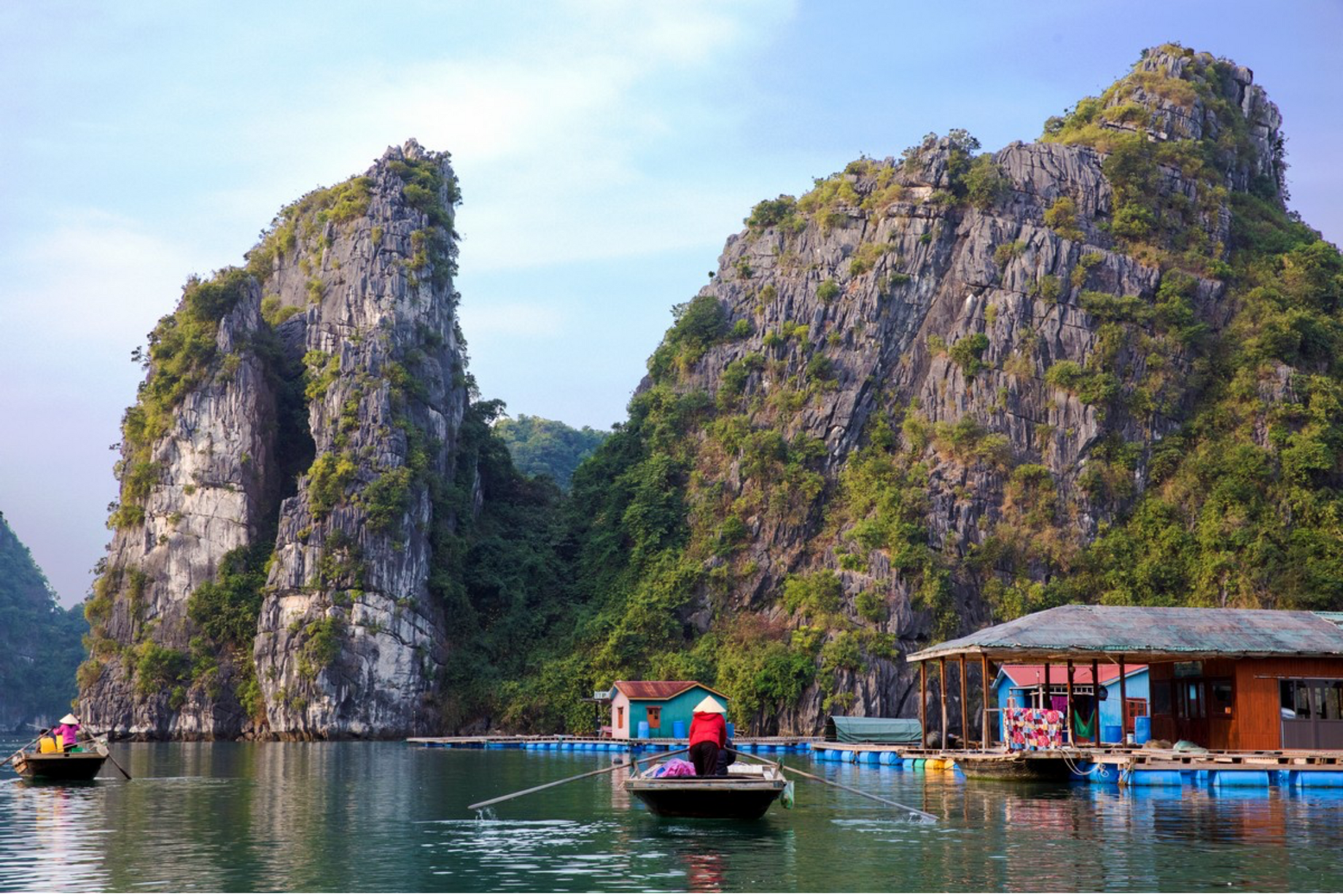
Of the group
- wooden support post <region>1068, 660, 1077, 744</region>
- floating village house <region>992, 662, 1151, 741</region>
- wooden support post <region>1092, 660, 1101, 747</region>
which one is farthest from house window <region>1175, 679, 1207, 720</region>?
floating village house <region>992, 662, 1151, 741</region>

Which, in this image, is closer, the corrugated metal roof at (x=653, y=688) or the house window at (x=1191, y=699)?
the house window at (x=1191, y=699)

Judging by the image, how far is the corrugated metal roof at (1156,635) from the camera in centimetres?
3609

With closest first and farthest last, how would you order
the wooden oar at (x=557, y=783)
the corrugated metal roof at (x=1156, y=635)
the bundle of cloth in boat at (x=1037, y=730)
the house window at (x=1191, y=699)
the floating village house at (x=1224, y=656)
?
the wooden oar at (x=557, y=783)
the bundle of cloth in boat at (x=1037, y=730)
the corrugated metal roof at (x=1156, y=635)
the floating village house at (x=1224, y=656)
the house window at (x=1191, y=699)

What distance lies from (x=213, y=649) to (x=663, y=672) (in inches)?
1089

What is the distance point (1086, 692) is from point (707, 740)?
80.6 feet

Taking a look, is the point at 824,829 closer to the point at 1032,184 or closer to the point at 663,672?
the point at 663,672

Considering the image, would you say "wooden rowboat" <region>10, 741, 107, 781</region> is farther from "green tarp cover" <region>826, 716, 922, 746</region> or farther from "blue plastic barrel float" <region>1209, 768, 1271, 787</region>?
"blue plastic barrel float" <region>1209, 768, 1271, 787</region>

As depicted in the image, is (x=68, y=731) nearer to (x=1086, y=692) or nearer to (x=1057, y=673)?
(x=1086, y=692)

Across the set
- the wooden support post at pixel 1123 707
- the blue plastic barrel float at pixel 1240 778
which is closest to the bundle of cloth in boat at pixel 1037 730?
the wooden support post at pixel 1123 707

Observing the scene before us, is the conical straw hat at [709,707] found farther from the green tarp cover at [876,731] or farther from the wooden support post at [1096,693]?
the green tarp cover at [876,731]

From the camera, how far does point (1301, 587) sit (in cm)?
6612

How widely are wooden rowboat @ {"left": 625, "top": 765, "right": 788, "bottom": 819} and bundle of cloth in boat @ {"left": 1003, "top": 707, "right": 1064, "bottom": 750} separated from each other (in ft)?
44.2

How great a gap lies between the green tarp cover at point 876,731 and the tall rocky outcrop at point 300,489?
29089 millimetres

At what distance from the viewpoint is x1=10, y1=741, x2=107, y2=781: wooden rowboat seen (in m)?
37.7
